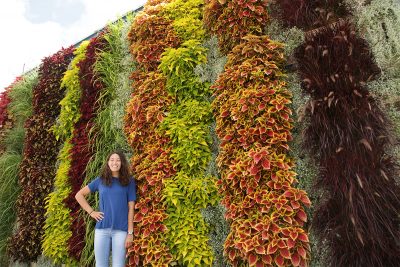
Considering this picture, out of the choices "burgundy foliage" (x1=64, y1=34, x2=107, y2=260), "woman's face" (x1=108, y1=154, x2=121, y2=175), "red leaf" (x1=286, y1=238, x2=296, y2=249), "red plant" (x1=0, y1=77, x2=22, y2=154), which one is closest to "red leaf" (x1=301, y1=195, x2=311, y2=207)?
"red leaf" (x1=286, y1=238, x2=296, y2=249)

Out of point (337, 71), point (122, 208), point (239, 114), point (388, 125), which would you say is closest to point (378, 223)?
point (388, 125)

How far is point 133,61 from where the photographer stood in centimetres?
407

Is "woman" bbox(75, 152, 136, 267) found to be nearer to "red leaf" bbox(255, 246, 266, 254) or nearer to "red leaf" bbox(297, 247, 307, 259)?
"red leaf" bbox(255, 246, 266, 254)

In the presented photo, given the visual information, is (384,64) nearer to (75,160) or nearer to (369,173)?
(369,173)

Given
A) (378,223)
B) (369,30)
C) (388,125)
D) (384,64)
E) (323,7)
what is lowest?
(378,223)

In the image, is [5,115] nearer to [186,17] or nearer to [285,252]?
[186,17]

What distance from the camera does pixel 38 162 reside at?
180 inches

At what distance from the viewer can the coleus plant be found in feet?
7.93

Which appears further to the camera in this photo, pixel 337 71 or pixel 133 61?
pixel 133 61

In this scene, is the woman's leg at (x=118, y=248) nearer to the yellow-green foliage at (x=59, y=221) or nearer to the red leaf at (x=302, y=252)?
the yellow-green foliage at (x=59, y=221)

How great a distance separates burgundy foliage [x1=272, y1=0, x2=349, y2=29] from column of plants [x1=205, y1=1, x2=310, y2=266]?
283mm

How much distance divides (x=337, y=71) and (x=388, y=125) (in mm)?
519

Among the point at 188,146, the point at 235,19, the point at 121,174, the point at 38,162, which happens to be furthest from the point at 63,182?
the point at 235,19

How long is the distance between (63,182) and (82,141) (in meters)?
0.56
